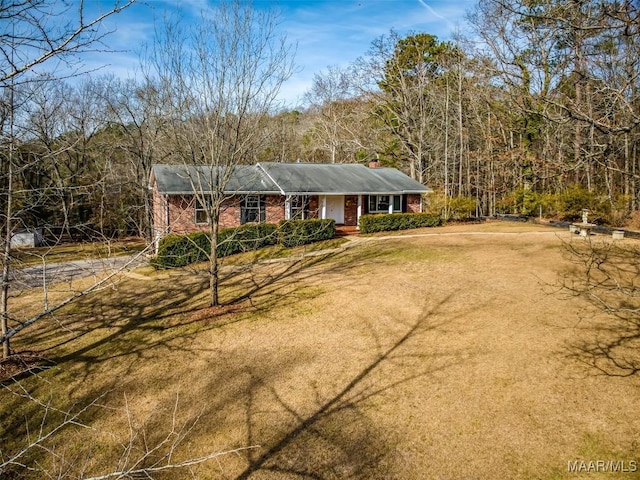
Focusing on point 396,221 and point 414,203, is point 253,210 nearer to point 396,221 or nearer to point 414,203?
point 396,221

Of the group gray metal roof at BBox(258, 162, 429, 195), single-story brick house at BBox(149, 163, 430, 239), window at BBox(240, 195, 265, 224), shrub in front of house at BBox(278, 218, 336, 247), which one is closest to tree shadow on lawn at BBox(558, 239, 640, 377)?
shrub in front of house at BBox(278, 218, 336, 247)

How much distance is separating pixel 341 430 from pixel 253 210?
17339 millimetres

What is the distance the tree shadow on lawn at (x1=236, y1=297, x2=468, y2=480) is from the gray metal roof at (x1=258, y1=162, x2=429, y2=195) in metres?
15.0

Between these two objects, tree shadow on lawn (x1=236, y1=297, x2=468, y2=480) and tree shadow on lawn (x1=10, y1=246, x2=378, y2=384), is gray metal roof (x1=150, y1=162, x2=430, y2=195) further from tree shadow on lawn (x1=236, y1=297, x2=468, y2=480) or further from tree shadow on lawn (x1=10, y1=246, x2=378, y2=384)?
tree shadow on lawn (x1=236, y1=297, x2=468, y2=480)

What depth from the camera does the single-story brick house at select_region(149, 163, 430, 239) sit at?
67.0ft

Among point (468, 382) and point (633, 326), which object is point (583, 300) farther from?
point (468, 382)

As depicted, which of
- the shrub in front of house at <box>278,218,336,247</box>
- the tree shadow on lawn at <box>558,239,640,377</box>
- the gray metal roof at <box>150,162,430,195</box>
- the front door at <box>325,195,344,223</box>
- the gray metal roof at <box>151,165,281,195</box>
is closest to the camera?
the tree shadow on lawn at <box>558,239,640,377</box>

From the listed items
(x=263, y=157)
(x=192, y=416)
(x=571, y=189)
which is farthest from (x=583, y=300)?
(x=263, y=157)

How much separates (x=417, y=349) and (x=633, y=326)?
4.82m

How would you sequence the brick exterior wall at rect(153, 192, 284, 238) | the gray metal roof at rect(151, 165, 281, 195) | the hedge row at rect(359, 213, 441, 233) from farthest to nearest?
the hedge row at rect(359, 213, 441, 233) < the brick exterior wall at rect(153, 192, 284, 238) < the gray metal roof at rect(151, 165, 281, 195)

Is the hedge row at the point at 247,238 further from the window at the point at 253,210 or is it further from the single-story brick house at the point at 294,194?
the window at the point at 253,210

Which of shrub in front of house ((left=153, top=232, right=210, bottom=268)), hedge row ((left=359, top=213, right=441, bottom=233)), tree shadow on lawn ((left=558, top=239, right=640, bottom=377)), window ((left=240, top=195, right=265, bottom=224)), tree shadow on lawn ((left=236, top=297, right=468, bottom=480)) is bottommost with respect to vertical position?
tree shadow on lawn ((left=236, top=297, right=468, bottom=480))

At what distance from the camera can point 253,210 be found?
74.5ft

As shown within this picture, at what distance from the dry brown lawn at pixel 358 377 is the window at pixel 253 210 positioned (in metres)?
8.72
